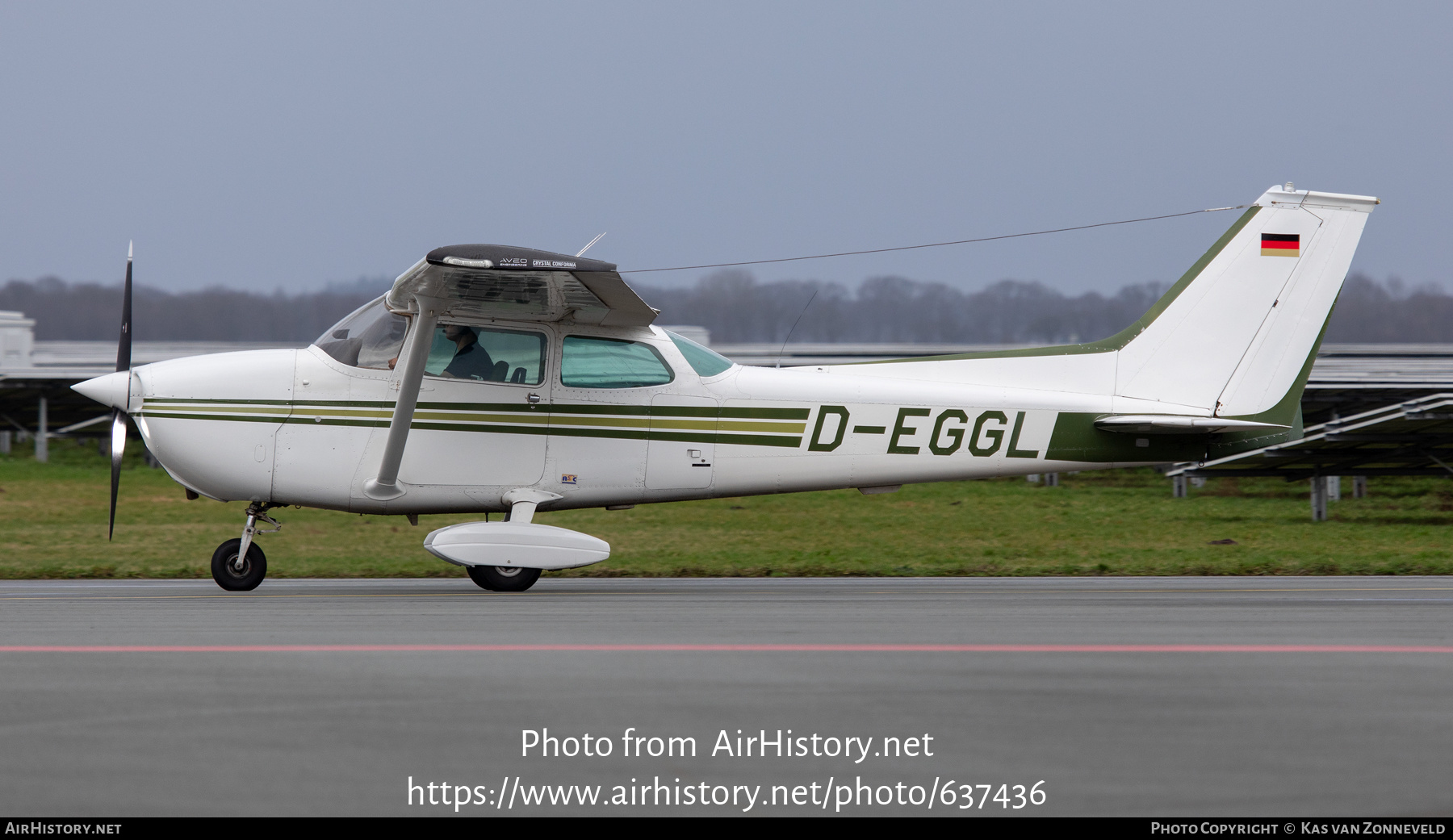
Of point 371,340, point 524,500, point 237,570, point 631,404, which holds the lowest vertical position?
point 237,570

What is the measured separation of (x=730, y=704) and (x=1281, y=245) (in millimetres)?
8085

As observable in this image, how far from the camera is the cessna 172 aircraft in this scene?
970cm

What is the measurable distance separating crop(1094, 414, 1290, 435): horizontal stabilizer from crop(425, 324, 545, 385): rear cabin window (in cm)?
457

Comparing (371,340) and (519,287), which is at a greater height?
(519,287)

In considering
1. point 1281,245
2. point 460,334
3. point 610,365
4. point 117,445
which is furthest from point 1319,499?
point 117,445

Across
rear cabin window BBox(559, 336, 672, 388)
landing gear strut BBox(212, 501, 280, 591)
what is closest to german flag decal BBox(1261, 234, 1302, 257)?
rear cabin window BBox(559, 336, 672, 388)

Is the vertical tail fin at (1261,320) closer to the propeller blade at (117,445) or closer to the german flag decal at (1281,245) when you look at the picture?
the german flag decal at (1281,245)

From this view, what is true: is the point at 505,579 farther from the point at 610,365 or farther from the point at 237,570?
the point at 237,570

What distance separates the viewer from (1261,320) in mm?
10609

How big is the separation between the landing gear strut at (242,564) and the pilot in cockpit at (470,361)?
1771mm

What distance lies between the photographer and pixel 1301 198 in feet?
34.8

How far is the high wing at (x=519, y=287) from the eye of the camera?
27.4 ft

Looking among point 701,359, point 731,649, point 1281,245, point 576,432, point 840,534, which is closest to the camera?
point 731,649

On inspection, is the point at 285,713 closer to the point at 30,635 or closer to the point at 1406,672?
the point at 30,635
